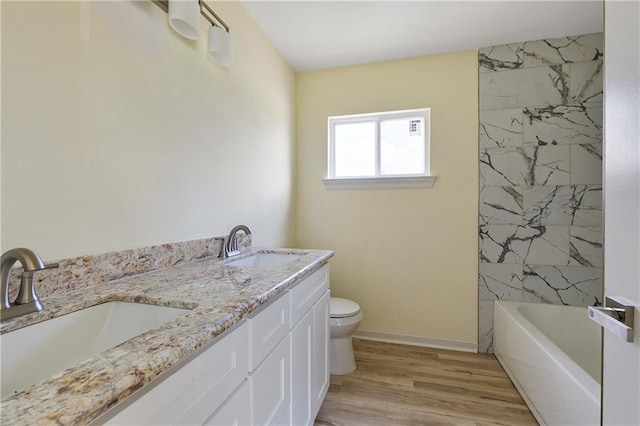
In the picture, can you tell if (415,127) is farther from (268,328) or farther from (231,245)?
(268,328)

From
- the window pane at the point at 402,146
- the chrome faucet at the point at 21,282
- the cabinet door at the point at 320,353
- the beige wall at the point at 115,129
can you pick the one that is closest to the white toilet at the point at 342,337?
the cabinet door at the point at 320,353

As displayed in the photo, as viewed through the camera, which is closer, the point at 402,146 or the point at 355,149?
the point at 402,146

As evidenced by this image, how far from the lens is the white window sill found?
241cm

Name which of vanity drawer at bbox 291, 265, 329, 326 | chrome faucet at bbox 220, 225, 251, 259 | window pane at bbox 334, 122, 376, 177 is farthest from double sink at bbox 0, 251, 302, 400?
window pane at bbox 334, 122, 376, 177

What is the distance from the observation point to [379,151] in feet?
8.57

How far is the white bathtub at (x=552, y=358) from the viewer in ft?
4.19

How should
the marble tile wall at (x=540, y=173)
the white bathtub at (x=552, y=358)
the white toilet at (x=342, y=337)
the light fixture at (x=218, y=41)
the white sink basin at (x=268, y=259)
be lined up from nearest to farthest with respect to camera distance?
the white bathtub at (x=552, y=358)
the light fixture at (x=218, y=41)
the white sink basin at (x=268, y=259)
the white toilet at (x=342, y=337)
the marble tile wall at (x=540, y=173)

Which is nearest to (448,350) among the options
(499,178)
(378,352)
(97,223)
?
(378,352)

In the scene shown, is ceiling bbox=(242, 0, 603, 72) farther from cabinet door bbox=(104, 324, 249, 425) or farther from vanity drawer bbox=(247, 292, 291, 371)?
cabinet door bbox=(104, 324, 249, 425)

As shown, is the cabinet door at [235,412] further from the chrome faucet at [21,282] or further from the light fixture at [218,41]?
the light fixture at [218,41]

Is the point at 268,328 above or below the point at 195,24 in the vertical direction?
below

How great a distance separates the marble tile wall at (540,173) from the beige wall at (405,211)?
122 millimetres

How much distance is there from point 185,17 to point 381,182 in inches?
71.8

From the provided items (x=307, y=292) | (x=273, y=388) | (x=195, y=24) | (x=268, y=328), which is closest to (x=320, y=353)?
(x=307, y=292)
